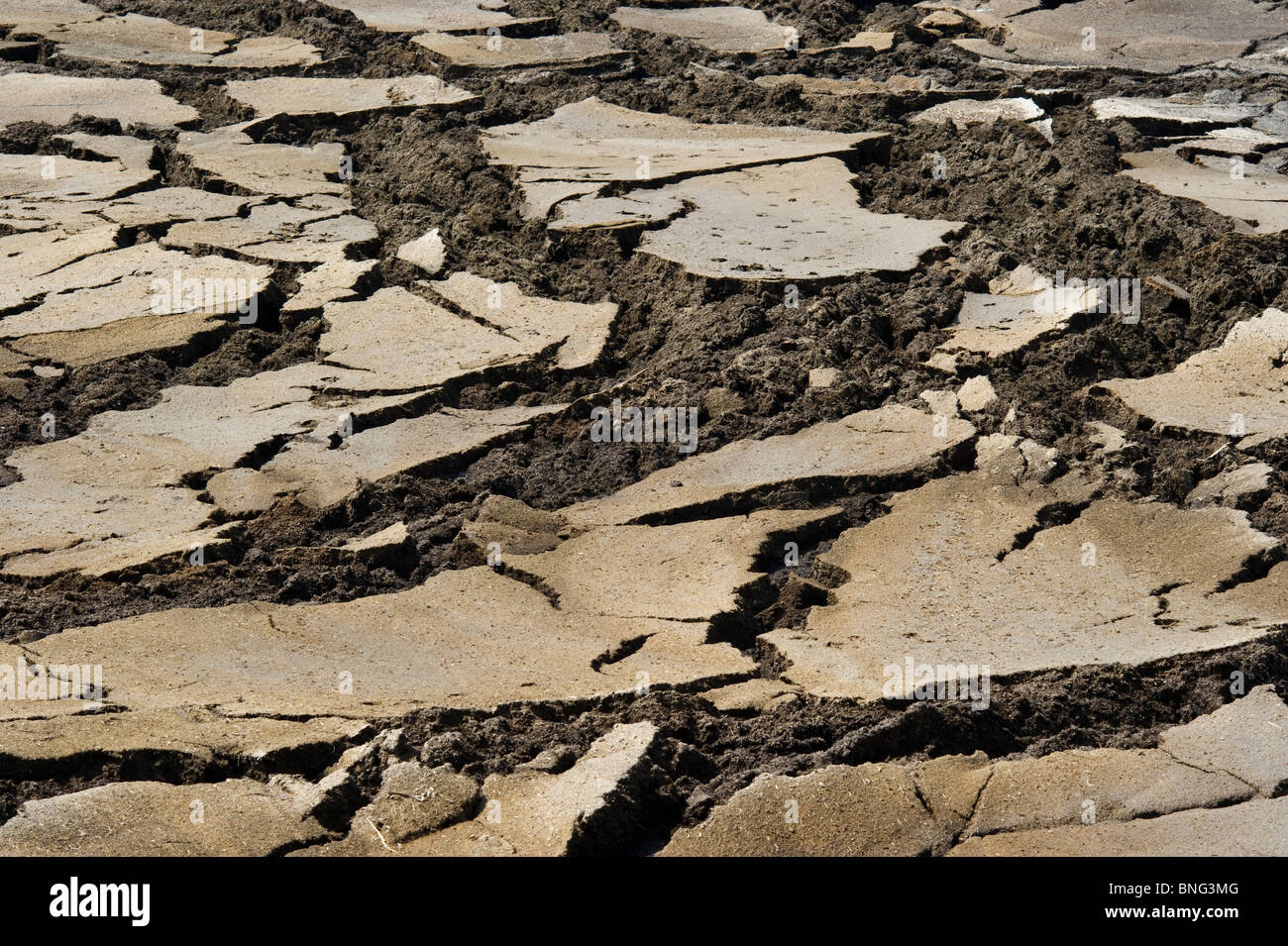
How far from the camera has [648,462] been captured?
4.57 m

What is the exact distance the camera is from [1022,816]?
2773 millimetres

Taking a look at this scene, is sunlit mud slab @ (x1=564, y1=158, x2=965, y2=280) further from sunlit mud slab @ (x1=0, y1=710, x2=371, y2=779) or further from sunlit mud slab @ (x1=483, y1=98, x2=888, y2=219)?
sunlit mud slab @ (x1=0, y1=710, x2=371, y2=779)

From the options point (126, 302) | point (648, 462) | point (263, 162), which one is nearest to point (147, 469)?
point (126, 302)

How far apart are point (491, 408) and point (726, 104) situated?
11.6ft

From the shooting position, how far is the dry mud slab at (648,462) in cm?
289

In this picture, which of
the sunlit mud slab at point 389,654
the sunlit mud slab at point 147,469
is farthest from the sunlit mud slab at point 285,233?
the sunlit mud slab at point 389,654

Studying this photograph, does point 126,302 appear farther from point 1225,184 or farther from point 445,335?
point 1225,184

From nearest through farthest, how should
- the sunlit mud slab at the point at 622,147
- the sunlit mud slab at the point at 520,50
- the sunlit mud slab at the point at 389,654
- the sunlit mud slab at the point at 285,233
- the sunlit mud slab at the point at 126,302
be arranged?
the sunlit mud slab at the point at 389,654
the sunlit mud slab at the point at 126,302
the sunlit mud slab at the point at 285,233
the sunlit mud slab at the point at 622,147
the sunlit mud slab at the point at 520,50

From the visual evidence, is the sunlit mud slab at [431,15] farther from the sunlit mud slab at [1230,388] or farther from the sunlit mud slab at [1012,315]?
the sunlit mud slab at [1230,388]

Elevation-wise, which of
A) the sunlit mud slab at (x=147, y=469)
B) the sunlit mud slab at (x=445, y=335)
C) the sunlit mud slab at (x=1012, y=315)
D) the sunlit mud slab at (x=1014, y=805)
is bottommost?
the sunlit mud slab at (x=147, y=469)

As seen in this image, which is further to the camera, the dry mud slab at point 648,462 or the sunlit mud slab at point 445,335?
the sunlit mud slab at point 445,335

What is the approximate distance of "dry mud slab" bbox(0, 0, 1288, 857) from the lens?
289 centimetres

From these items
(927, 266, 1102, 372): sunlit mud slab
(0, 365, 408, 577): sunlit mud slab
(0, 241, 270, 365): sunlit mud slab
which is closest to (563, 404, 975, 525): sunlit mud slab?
(927, 266, 1102, 372): sunlit mud slab
